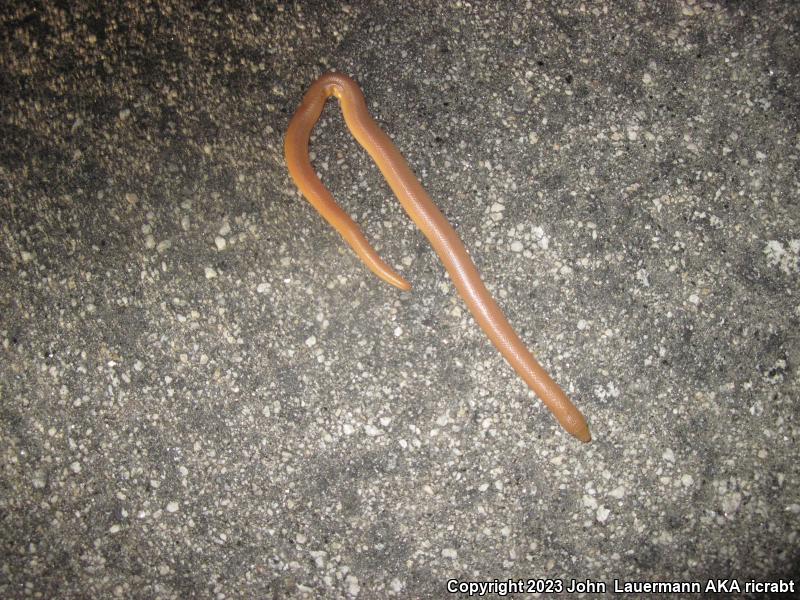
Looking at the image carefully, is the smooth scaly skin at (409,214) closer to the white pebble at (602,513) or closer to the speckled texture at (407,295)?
the speckled texture at (407,295)

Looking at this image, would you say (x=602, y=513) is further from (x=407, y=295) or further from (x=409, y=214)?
(x=409, y=214)

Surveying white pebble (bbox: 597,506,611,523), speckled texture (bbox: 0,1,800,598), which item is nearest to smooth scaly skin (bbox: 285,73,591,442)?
speckled texture (bbox: 0,1,800,598)

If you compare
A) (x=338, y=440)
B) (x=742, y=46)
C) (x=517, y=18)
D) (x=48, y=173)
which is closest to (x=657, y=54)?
(x=742, y=46)

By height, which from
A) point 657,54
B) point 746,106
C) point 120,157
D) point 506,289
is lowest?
point 506,289

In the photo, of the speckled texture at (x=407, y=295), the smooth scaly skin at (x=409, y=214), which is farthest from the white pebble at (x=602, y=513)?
the smooth scaly skin at (x=409, y=214)

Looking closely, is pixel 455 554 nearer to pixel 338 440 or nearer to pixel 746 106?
pixel 338 440
